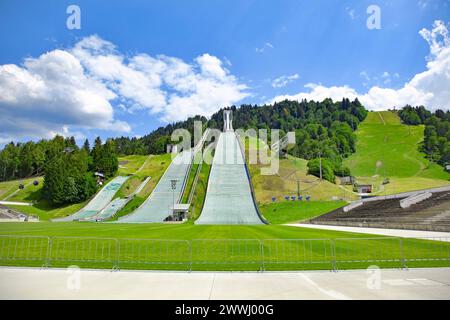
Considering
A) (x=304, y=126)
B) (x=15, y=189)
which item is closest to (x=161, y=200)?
(x=15, y=189)

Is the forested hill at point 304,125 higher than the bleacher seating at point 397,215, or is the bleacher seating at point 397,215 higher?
the forested hill at point 304,125

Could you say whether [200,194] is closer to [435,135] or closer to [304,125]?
[435,135]

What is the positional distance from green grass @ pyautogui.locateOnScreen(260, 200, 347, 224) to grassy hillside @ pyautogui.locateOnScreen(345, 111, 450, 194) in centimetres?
3163

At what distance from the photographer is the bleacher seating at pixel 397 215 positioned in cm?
2428

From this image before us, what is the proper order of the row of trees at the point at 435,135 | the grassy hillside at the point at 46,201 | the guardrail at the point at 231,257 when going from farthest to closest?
the row of trees at the point at 435,135 < the grassy hillside at the point at 46,201 < the guardrail at the point at 231,257

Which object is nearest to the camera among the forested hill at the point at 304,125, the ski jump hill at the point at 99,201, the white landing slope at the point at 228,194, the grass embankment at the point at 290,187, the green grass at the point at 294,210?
the white landing slope at the point at 228,194

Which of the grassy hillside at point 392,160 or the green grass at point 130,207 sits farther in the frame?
the grassy hillside at point 392,160

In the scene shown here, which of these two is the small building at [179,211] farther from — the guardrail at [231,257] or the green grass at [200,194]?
the guardrail at [231,257]

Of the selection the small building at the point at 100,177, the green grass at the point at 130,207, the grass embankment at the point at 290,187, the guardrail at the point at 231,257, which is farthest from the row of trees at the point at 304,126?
the guardrail at the point at 231,257

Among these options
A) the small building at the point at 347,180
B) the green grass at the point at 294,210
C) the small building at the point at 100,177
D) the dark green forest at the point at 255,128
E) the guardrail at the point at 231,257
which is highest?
the dark green forest at the point at 255,128

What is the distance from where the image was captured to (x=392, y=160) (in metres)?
111

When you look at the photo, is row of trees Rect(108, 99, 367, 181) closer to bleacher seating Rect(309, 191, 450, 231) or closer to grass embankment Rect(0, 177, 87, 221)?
grass embankment Rect(0, 177, 87, 221)

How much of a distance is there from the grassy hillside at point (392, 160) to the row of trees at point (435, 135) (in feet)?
10.5
